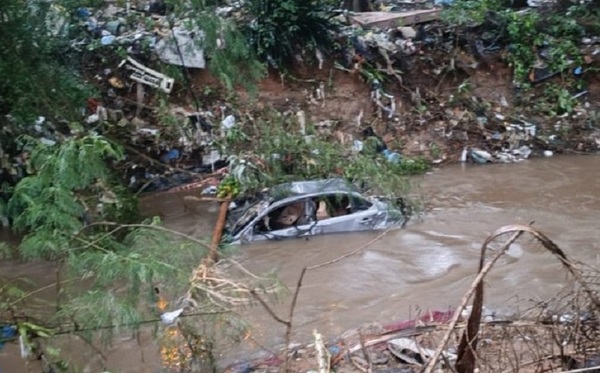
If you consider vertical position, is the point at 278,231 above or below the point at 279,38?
below

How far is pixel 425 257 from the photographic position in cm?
1017

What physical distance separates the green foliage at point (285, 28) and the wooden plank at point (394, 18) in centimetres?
130

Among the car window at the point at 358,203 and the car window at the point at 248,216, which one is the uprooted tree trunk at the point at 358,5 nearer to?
the car window at the point at 358,203

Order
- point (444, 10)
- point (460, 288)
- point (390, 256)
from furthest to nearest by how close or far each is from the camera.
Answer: point (444, 10)
point (390, 256)
point (460, 288)

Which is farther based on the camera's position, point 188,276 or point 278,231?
point 278,231

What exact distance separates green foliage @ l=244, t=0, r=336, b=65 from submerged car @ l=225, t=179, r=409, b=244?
558cm

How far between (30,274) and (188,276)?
4446 mm

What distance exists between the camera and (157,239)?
19.8 feet

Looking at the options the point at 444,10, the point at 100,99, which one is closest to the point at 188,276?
the point at 100,99

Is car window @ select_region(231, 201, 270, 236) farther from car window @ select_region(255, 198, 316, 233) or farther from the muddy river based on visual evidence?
the muddy river

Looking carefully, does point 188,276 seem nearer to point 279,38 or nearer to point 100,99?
point 100,99

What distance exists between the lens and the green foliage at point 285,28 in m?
15.4

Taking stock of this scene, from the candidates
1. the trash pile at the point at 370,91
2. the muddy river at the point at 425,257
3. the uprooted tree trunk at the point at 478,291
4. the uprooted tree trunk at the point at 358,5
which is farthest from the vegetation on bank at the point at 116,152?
the uprooted tree trunk at the point at 478,291

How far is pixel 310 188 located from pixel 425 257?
5.87 ft
